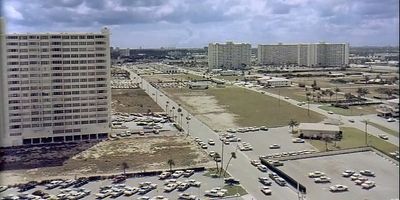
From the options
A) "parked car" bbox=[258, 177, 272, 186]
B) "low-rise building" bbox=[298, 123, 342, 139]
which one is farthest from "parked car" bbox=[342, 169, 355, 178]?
"low-rise building" bbox=[298, 123, 342, 139]

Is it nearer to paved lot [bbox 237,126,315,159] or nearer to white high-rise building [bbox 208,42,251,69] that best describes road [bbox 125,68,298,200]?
paved lot [bbox 237,126,315,159]

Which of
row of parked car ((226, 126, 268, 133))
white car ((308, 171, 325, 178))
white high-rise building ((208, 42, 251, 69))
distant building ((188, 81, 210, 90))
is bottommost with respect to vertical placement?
white car ((308, 171, 325, 178))

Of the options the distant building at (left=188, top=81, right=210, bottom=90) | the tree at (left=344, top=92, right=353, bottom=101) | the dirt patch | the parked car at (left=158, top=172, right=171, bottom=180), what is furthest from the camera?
the distant building at (left=188, top=81, right=210, bottom=90)

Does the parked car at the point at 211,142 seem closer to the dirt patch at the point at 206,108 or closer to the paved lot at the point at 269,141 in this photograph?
the paved lot at the point at 269,141

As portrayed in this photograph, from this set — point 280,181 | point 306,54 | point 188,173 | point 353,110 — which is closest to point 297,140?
point 280,181

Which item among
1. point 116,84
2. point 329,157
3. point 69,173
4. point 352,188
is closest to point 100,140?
point 69,173

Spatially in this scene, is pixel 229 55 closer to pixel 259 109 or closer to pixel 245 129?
pixel 259 109
